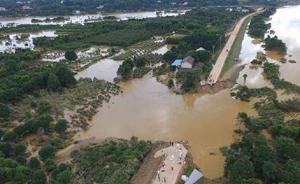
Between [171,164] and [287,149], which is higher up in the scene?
[287,149]

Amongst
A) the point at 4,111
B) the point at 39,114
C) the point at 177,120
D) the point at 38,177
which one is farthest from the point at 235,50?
the point at 38,177

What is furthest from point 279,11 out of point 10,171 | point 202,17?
point 10,171

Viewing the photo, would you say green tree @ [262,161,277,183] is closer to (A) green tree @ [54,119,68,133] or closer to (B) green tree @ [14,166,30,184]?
(B) green tree @ [14,166,30,184]

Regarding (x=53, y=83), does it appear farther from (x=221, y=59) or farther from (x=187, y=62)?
(x=221, y=59)

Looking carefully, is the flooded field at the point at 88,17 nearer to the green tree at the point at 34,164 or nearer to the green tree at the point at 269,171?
the green tree at the point at 34,164

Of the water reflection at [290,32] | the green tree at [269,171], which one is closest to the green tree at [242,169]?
the green tree at [269,171]

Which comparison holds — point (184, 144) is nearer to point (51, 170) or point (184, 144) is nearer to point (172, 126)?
point (172, 126)
